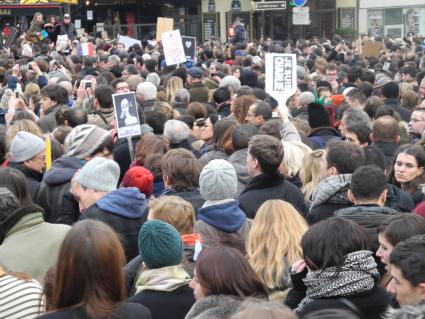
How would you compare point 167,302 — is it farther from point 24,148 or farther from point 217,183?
point 24,148

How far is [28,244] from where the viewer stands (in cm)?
458

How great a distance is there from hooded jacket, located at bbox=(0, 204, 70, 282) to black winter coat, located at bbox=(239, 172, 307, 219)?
5.67 feet

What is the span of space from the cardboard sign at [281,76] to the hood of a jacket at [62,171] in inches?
138

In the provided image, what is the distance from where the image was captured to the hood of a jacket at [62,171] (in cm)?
625

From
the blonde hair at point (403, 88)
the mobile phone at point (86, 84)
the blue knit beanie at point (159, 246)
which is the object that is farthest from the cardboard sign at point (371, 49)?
the blue knit beanie at point (159, 246)

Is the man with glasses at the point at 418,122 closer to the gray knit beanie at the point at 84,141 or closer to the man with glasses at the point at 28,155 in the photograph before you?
the gray knit beanie at the point at 84,141

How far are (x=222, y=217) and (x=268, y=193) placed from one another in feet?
2.92

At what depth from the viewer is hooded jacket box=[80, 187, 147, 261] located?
17.4 ft

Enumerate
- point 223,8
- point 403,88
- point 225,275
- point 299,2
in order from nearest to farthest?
point 225,275, point 403,88, point 299,2, point 223,8

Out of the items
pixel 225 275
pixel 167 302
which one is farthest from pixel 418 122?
pixel 225 275

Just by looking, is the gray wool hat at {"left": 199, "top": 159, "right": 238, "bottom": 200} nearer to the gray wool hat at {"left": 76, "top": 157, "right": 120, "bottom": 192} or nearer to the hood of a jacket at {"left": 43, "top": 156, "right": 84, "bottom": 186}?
the gray wool hat at {"left": 76, "top": 157, "right": 120, "bottom": 192}

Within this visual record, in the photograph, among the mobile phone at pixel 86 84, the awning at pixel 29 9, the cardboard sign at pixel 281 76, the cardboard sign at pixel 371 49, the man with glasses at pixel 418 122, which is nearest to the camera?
the man with glasses at pixel 418 122

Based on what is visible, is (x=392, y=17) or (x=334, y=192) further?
(x=392, y=17)

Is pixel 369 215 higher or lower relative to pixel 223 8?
lower
